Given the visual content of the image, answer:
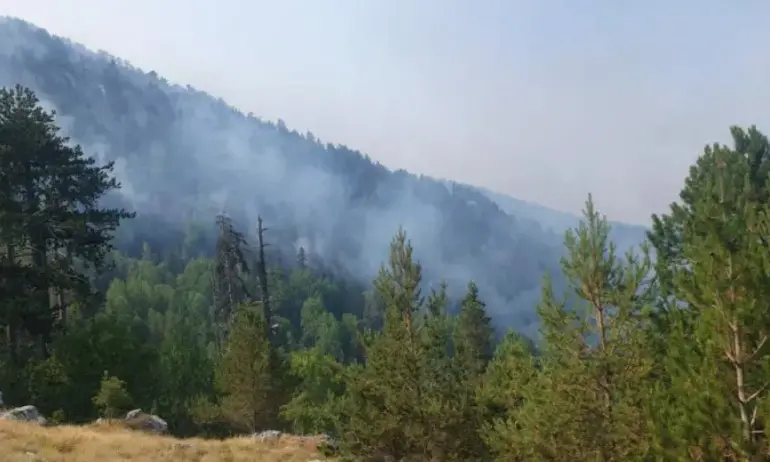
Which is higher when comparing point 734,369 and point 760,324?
point 760,324

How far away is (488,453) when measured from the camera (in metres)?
16.1

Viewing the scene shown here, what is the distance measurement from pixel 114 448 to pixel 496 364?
15.0 meters

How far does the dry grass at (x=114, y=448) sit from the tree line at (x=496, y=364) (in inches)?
114

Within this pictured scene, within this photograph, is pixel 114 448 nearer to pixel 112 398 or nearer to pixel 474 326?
pixel 112 398

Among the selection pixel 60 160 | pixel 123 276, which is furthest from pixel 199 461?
pixel 123 276

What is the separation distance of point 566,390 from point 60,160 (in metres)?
25.2

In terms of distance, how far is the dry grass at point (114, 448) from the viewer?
15.0m

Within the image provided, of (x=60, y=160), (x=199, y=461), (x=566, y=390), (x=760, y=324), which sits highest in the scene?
(x=60, y=160)

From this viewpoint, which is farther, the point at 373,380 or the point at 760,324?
the point at 373,380

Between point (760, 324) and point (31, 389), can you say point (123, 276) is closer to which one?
point (31, 389)

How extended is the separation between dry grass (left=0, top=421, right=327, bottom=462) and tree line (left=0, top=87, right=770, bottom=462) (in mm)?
2894

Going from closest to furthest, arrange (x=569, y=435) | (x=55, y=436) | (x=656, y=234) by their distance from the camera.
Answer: (x=569, y=435), (x=55, y=436), (x=656, y=234)

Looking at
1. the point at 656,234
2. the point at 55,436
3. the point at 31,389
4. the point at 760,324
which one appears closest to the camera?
the point at 760,324

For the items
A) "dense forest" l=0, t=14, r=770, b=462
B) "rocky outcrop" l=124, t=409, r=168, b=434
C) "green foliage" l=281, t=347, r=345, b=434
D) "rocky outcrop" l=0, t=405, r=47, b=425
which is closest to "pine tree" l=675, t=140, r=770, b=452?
"dense forest" l=0, t=14, r=770, b=462
